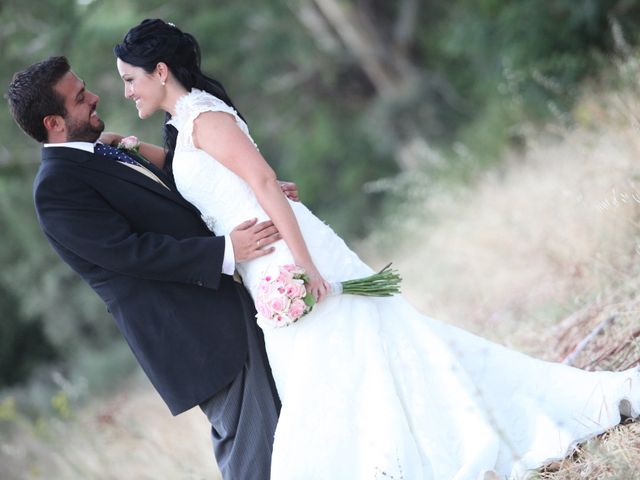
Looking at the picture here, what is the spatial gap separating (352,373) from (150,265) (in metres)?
0.90

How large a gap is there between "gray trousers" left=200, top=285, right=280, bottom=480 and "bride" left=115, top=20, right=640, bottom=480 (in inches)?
3.2

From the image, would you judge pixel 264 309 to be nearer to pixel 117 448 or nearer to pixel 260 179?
pixel 260 179

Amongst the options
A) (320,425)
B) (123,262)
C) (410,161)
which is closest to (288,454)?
(320,425)

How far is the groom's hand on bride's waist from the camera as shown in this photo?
3.49 meters

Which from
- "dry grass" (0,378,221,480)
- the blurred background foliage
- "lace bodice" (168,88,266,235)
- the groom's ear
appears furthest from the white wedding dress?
the blurred background foliage

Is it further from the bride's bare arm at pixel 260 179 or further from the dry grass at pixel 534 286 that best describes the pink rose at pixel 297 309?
the dry grass at pixel 534 286

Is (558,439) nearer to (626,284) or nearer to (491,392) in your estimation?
(491,392)

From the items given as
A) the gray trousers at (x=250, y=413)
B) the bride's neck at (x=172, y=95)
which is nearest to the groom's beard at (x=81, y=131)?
the bride's neck at (x=172, y=95)

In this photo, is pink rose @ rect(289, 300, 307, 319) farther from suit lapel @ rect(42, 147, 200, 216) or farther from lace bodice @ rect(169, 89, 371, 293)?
suit lapel @ rect(42, 147, 200, 216)

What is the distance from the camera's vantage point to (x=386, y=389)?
344 cm

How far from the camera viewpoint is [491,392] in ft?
12.1

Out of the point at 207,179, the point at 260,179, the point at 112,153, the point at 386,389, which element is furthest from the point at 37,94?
the point at 386,389

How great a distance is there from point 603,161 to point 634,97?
3.83 feet

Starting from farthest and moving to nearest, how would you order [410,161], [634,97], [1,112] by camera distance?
[410,161]
[1,112]
[634,97]
